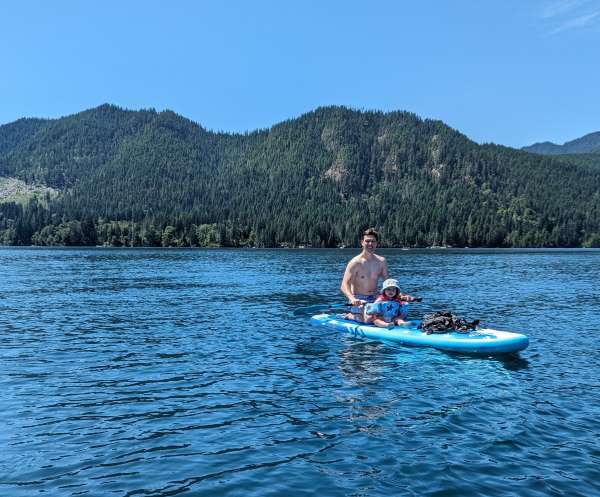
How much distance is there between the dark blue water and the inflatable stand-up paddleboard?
46 cm

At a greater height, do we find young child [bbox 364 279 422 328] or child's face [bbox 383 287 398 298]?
child's face [bbox 383 287 398 298]

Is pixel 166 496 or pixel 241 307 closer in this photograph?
pixel 166 496

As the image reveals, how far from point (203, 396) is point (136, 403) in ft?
6.02

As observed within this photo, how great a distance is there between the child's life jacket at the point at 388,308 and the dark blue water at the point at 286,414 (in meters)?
1.58

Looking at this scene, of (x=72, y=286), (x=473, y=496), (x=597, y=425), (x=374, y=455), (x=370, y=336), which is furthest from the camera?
(x=72, y=286)

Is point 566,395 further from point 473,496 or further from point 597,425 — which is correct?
point 473,496

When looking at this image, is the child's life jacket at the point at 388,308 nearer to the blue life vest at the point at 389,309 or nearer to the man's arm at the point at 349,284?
the blue life vest at the point at 389,309

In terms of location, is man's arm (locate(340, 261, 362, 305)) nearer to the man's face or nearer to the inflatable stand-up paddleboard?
the inflatable stand-up paddleboard

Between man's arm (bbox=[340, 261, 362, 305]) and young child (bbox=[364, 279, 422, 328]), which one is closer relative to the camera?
young child (bbox=[364, 279, 422, 328])

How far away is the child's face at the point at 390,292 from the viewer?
2313 cm

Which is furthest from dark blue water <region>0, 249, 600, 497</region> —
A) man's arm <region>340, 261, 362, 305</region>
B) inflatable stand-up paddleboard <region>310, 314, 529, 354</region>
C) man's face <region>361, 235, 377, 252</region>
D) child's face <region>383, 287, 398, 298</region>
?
man's face <region>361, 235, 377, 252</region>

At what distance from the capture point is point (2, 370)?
18766 millimetres

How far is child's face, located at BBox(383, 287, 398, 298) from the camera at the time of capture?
23.1 meters

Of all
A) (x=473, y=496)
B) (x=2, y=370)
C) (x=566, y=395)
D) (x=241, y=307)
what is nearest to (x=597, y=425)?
(x=566, y=395)
